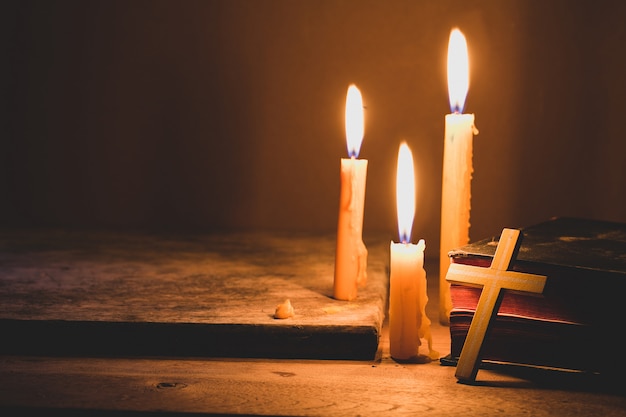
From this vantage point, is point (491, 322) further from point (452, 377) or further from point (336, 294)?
point (336, 294)

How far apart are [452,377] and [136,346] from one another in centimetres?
45

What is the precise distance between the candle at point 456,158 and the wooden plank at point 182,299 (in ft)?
0.49

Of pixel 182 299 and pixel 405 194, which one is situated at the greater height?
pixel 405 194

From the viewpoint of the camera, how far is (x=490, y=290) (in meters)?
1.12

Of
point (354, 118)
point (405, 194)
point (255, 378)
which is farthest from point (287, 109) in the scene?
point (255, 378)

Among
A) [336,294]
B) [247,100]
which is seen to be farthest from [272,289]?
[247,100]

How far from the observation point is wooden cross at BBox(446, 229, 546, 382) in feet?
3.63

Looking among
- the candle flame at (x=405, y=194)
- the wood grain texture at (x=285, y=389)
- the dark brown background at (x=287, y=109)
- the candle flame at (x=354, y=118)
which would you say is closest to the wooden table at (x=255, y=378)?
the wood grain texture at (x=285, y=389)

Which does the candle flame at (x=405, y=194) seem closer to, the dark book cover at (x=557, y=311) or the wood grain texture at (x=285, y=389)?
the dark book cover at (x=557, y=311)

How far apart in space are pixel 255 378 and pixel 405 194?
0.35 meters

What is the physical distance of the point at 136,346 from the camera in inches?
49.1

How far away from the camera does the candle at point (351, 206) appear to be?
136 centimetres

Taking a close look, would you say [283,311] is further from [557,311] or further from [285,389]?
[557,311]

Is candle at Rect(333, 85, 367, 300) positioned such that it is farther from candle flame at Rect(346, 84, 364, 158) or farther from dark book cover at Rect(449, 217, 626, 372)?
dark book cover at Rect(449, 217, 626, 372)
